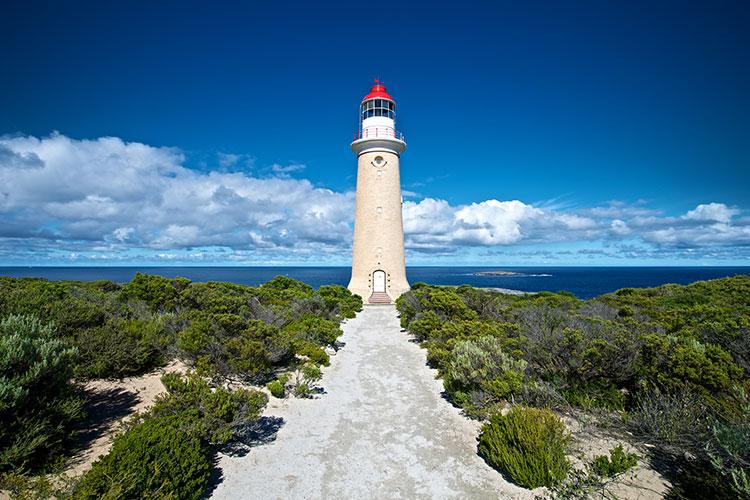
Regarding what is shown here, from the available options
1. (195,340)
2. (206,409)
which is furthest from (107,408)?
(206,409)

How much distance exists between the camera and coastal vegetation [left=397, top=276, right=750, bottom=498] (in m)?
4.41

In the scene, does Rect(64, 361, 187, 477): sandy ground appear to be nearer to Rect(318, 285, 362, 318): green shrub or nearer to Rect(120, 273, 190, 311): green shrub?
Rect(120, 273, 190, 311): green shrub

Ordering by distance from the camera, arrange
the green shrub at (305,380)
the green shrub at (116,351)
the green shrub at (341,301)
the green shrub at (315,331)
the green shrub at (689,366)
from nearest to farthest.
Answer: the green shrub at (689,366) < the green shrub at (116,351) < the green shrub at (305,380) < the green shrub at (315,331) < the green shrub at (341,301)

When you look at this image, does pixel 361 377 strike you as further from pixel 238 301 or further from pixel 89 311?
pixel 89 311

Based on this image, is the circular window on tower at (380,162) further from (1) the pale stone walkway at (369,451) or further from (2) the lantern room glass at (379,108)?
(1) the pale stone walkway at (369,451)

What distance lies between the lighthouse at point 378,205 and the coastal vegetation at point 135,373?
39.3 feet

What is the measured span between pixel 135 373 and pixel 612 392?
9.87 m

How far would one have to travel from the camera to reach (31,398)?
4.52 m

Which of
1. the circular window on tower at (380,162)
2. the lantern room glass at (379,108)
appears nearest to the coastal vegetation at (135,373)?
the circular window on tower at (380,162)

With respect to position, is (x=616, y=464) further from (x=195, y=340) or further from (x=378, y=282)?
(x=378, y=282)

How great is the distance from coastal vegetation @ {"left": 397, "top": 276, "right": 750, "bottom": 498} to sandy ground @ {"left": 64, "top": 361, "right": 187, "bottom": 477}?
5616mm

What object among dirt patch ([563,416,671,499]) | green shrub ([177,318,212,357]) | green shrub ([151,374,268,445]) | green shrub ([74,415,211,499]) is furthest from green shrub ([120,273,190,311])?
dirt patch ([563,416,671,499])

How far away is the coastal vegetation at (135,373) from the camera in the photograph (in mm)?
3949

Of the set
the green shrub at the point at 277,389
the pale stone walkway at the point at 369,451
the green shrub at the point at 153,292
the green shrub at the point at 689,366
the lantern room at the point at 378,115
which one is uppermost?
the lantern room at the point at 378,115
